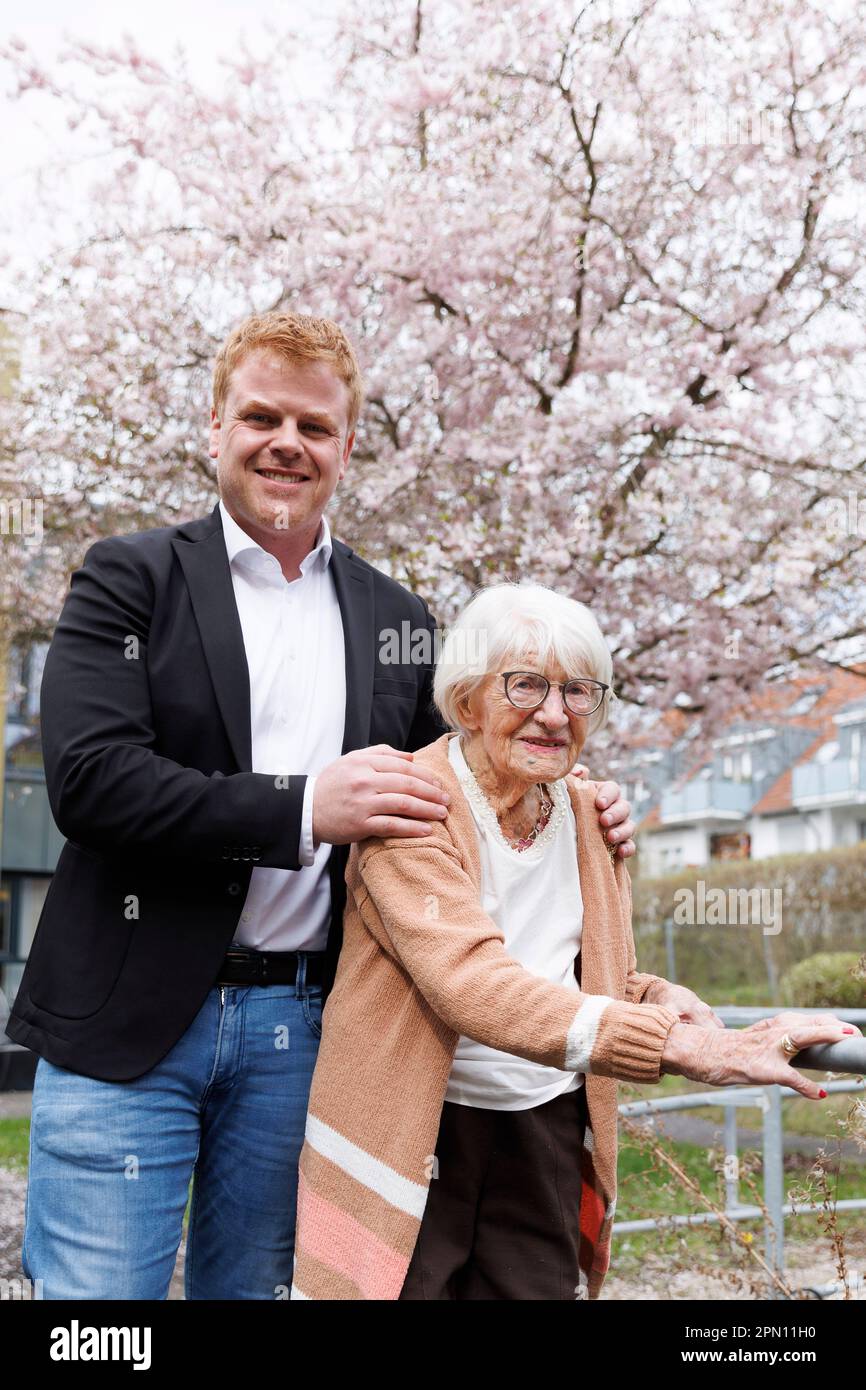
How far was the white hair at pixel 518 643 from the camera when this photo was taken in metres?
2.19

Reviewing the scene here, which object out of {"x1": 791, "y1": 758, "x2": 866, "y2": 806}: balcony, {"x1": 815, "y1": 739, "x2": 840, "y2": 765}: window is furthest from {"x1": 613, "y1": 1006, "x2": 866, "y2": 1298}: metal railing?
{"x1": 815, "y1": 739, "x2": 840, "y2": 765}: window

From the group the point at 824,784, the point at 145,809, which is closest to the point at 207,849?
the point at 145,809

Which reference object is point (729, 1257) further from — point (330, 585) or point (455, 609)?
point (330, 585)

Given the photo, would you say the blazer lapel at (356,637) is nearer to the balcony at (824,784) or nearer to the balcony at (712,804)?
the balcony at (824,784)

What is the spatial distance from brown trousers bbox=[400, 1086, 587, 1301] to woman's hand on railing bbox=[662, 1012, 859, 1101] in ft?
1.43

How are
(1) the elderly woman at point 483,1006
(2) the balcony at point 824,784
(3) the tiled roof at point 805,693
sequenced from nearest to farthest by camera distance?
(1) the elderly woman at point 483,1006 → (3) the tiled roof at point 805,693 → (2) the balcony at point 824,784

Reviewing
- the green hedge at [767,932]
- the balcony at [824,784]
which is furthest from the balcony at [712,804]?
the green hedge at [767,932]

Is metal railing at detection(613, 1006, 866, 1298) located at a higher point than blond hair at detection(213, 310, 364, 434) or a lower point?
lower

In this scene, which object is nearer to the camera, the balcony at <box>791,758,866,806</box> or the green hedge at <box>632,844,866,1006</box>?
the green hedge at <box>632,844,866,1006</box>

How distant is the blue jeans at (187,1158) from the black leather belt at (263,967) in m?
0.02

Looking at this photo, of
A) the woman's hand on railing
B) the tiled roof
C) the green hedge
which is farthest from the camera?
the green hedge

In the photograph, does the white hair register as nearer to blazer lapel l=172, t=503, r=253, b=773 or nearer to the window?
blazer lapel l=172, t=503, r=253, b=773

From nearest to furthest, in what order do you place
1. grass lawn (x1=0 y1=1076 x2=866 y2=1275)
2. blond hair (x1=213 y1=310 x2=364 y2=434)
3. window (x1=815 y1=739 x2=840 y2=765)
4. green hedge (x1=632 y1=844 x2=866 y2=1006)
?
blond hair (x1=213 y1=310 x2=364 y2=434), grass lawn (x1=0 y1=1076 x2=866 y2=1275), green hedge (x1=632 y1=844 x2=866 y2=1006), window (x1=815 y1=739 x2=840 y2=765)

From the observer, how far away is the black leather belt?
2279mm
